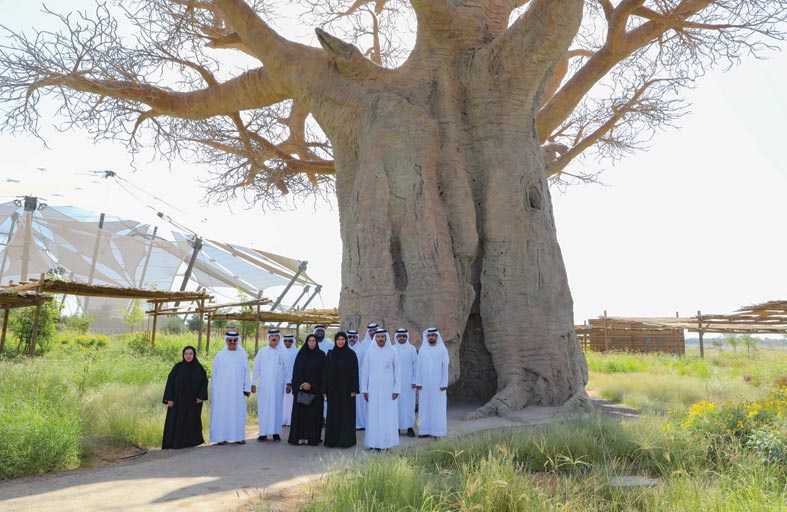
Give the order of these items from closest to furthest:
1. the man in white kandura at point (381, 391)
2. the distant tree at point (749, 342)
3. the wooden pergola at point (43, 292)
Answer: the man in white kandura at point (381, 391), the wooden pergola at point (43, 292), the distant tree at point (749, 342)

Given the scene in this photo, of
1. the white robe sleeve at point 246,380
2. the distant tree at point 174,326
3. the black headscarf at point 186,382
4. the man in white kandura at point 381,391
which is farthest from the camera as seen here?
the distant tree at point 174,326

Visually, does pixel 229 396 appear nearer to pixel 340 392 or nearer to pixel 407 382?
pixel 340 392

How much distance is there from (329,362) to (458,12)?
6.79 meters

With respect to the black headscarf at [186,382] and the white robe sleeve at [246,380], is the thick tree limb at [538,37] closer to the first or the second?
the white robe sleeve at [246,380]

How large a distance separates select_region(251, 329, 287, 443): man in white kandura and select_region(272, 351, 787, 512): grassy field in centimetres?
254

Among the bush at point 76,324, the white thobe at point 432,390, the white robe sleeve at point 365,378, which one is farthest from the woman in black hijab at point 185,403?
the bush at point 76,324

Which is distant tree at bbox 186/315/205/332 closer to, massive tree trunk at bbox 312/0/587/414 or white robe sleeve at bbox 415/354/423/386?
massive tree trunk at bbox 312/0/587/414

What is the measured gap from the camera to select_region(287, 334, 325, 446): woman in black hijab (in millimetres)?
7180

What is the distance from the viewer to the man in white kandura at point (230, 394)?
296 inches

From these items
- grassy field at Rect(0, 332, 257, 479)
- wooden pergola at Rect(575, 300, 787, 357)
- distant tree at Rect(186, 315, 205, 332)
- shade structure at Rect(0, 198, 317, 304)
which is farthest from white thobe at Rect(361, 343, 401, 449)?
distant tree at Rect(186, 315, 205, 332)

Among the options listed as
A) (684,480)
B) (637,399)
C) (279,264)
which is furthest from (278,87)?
(279,264)

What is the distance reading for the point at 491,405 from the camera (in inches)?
333

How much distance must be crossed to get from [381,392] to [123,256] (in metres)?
Answer: 40.0

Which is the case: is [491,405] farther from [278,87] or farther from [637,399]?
[278,87]
